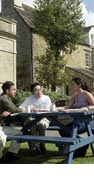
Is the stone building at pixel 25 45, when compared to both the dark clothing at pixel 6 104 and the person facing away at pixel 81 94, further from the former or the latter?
the dark clothing at pixel 6 104

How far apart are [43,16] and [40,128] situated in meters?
21.2

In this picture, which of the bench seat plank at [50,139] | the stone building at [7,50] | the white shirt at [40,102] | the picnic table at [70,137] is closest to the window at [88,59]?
the stone building at [7,50]

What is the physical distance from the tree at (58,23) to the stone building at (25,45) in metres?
1.64

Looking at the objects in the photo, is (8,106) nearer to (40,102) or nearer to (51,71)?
(40,102)

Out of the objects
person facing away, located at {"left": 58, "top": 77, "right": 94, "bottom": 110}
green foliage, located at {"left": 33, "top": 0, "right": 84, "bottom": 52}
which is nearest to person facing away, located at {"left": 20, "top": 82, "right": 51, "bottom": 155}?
person facing away, located at {"left": 58, "top": 77, "right": 94, "bottom": 110}

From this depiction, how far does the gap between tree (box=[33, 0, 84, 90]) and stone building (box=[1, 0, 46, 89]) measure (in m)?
1.64

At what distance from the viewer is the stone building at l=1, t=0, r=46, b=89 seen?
28.5 meters

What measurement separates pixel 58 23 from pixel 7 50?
5754mm

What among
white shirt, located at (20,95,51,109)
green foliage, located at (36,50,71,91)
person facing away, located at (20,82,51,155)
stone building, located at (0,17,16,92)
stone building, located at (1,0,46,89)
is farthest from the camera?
stone building, located at (1,0,46,89)

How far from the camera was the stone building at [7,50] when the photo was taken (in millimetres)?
21953

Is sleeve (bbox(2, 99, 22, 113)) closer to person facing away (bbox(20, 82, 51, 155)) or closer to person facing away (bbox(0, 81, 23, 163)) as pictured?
person facing away (bbox(0, 81, 23, 163))
